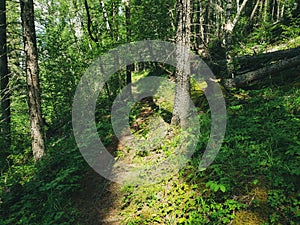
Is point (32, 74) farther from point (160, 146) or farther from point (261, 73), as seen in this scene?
point (261, 73)

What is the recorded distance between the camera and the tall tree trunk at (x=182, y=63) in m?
5.67

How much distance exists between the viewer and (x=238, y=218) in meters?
3.30

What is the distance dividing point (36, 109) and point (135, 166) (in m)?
3.38

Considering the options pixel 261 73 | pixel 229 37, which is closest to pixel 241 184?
pixel 261 73

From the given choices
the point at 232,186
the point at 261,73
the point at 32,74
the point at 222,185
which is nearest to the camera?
the point at 222,185

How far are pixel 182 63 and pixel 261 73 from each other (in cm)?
346

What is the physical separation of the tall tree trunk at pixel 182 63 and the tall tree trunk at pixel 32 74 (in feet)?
13.2

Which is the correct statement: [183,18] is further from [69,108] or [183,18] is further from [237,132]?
[69,108]

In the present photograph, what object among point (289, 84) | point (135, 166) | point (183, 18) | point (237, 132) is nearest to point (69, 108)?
point (135, 166)

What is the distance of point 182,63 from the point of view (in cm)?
589

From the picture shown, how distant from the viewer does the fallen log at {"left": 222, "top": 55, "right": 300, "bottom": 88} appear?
7.17m

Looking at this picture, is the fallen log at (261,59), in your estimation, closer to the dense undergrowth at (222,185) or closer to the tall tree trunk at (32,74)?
the dense undergrowth at (222,185)

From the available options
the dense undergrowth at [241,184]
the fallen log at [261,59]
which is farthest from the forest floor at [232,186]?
the fallen log at [261,59]

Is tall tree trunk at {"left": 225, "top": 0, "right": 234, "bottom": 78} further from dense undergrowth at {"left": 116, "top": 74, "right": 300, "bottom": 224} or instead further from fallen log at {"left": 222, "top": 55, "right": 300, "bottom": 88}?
dense undergrowth at {"left": 116, "top": 74, "right": 300, "bottom": 224}
